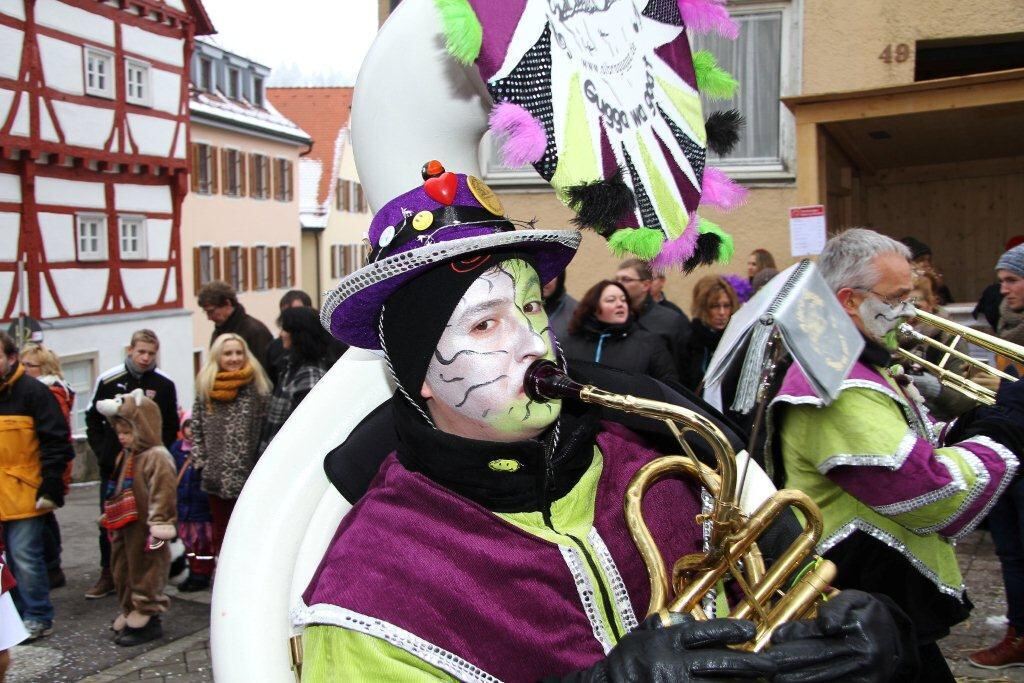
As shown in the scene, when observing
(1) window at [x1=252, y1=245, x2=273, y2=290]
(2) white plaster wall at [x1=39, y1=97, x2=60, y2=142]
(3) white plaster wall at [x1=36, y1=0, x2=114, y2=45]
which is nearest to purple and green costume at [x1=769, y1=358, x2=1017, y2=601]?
(2) white plaster wall at [x1=39, y1=97, x2=60, y2=142]

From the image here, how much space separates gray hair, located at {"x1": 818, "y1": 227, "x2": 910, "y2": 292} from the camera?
2707 millimetres

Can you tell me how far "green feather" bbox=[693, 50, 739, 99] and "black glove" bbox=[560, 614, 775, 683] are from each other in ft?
4.14

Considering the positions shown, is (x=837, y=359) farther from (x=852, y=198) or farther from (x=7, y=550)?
(x=852, y=198)

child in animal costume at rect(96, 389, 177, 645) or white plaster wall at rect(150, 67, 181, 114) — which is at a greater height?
white plaster wall at rect(150, 67, 181, 114)

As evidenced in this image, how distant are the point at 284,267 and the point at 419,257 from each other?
29.3 m

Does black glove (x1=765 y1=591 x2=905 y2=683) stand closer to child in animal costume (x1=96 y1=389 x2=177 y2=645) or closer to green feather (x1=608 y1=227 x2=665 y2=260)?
green feather (x1=608 y1=227 x2=665 y2=260)

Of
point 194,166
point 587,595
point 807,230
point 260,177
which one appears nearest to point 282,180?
point 260,177

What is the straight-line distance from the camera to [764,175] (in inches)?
329

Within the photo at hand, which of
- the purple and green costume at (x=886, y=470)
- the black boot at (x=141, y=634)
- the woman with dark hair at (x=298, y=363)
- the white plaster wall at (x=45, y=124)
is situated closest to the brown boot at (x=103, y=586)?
the black boot at (x=141, y=634)

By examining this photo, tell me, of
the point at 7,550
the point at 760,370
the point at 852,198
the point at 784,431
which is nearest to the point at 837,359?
the point at 760,370

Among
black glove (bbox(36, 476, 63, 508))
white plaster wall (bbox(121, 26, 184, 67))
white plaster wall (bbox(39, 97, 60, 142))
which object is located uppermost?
white plaster wall (bbox(121, 26, 184, 67))

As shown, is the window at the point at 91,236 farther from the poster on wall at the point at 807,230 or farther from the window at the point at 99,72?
the poster on wall at the point at 807,230

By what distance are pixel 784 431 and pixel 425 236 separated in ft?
4.33

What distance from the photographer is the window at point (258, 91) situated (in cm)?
2986
